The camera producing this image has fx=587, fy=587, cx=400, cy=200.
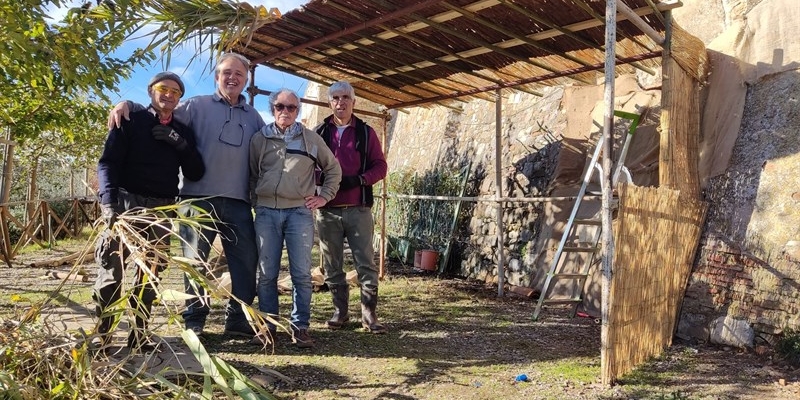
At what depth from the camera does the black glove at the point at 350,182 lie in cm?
415

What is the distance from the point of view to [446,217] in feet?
27.1

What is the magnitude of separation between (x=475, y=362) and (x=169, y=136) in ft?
7.48

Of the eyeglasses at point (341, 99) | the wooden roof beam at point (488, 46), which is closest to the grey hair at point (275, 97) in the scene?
the eyeglasses at point (341, 99)

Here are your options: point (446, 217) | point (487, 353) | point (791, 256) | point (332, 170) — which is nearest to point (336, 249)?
point (332, 170)

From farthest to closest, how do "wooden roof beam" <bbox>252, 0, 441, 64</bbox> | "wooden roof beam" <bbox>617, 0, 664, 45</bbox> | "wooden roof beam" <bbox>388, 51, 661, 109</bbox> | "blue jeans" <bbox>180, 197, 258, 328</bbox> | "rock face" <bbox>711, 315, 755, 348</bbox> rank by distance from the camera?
"wooden roof beam" <bbox>388, 51, 661, 109</bbox>
"rock face" <bbox>711, 315, 755, 348</bbox>
"wooden roof beam" <bbox>252, 0, 441, 64</bbox>
"blue jeans" <bbox>180, 197, 258, 328</bbox>
"wooden roof beam" <bbox>617, 0, 664, 45</bbox>

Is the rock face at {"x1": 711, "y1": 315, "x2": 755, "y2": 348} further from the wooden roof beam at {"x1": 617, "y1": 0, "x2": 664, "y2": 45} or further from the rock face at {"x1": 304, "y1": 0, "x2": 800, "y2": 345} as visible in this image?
the wooden roof beam at {"x1": 617, "y1": 0, "x2": 664, "y2": 45}

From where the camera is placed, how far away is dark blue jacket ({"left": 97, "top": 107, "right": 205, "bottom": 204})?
311 cm

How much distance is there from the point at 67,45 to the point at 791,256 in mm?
4752

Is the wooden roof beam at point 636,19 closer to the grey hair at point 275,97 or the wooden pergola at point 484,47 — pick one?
the wooden pergola at point 484,47

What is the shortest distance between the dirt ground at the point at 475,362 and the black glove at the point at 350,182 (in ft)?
3.51

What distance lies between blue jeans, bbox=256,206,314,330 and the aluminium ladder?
85.6 inches

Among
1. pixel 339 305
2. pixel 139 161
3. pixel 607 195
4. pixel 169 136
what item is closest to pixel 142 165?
pixel 139 161

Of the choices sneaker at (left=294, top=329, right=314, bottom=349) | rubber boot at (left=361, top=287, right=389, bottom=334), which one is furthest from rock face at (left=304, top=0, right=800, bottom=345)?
sneaker at (left=294, top=329, right=314, bottom=349)

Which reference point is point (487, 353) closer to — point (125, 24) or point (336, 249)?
point (336, 249)
